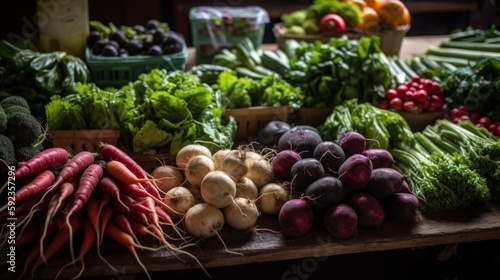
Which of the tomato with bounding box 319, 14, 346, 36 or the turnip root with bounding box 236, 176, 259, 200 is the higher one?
the tomato with bounding box 319, 14, 346, 36

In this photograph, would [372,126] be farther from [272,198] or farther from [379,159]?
[272,198]

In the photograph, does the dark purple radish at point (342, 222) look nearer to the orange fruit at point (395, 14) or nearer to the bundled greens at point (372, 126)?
the bundled greens at point (372, 126)

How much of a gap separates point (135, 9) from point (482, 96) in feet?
14.6

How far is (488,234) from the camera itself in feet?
7.29

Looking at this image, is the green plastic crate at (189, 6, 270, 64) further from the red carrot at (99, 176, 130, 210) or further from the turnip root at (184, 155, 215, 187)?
the red carrot at (99, 176, 130, 210)

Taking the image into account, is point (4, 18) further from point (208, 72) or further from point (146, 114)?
point (146, 114)

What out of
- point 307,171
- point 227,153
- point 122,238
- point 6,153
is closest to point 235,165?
point 227,153

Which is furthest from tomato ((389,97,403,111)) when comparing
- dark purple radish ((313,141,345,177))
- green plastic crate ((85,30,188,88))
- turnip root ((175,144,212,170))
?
green plastic crate ((85,30,188,88))

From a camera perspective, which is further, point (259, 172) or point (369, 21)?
point (369, 21)

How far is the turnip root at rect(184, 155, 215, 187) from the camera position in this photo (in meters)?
2.17

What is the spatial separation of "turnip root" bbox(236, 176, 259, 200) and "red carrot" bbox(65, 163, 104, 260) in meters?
0.64

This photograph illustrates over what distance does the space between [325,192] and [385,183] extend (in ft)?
0.98

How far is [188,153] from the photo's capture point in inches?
90.0

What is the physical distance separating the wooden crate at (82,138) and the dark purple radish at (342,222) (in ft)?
4.20
